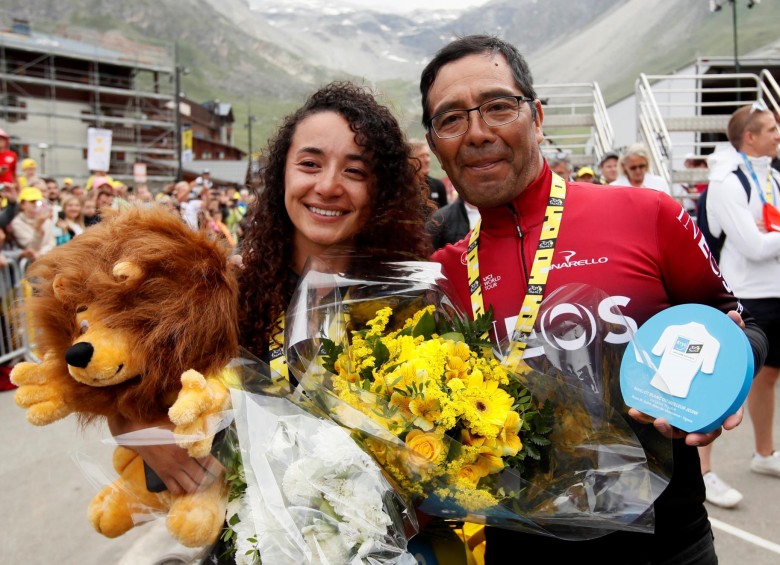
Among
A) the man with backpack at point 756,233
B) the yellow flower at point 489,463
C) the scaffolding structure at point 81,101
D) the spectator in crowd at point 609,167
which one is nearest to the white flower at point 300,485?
the yellow flower at point 489,463

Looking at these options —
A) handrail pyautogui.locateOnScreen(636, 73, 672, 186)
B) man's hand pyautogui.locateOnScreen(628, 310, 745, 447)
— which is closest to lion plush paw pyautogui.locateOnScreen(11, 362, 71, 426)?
man's hand pyautogui.locateOnScreen(628, 310, 745, 447)

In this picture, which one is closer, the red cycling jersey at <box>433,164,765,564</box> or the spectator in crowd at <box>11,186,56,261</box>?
the red cycling jersey at <box>433,164,765,564</box>

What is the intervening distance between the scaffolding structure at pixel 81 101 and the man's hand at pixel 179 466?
40.8 metres

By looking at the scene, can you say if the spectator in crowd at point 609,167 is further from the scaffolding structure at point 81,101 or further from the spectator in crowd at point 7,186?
the scaffolding structure at point 81,101

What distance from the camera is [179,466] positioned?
54.0 inches

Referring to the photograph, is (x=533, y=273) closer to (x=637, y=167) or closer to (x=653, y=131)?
(x=637, y=167)

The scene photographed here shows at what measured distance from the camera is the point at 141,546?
1.49 metres

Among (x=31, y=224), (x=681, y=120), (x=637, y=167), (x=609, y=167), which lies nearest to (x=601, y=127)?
(x=681, y=120)

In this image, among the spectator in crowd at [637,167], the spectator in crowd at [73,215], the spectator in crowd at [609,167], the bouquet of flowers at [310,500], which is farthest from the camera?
the spectator in crowd at [73,215]

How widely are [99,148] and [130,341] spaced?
14571 mm

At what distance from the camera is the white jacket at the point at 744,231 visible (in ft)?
→ 12.6

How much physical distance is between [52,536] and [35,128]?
4555 centimetres

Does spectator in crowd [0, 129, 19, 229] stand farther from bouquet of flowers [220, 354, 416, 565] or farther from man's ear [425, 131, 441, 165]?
bouquet of flowers [220, 354, 416, 565]

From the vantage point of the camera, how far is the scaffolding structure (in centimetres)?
4109
